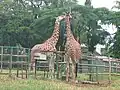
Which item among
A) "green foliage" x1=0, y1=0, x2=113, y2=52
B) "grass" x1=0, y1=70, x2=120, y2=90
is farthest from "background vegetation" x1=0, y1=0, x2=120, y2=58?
"grass" x1=0, y1=70, x2=120, y2=90

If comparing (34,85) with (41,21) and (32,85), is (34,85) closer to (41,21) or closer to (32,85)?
(32,85)

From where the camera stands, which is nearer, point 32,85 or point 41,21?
point 32,85

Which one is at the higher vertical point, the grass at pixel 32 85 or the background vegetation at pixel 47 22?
the background vegetation at pixel 47 22

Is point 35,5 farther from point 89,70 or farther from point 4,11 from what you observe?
point 89,70

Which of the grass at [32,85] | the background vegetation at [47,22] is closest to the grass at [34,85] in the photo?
the grass at [32,85]

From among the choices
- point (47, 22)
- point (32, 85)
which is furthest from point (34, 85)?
point (47, 22)

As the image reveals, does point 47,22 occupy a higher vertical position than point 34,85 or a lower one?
higher

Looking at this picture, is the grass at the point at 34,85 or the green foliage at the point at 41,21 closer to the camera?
the grass at the point at 34,85

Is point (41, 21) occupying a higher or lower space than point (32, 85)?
higher

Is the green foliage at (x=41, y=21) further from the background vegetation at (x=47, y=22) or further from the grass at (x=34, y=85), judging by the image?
the grass at (x=34, y=85)

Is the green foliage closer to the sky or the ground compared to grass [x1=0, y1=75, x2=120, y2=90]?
closer to the sky

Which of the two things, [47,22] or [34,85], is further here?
[47,22]

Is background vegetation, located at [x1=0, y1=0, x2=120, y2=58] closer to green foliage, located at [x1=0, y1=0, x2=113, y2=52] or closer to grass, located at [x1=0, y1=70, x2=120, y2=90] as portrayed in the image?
green foliage, located at [x1=0, y1=0, x2=113, y2=52]

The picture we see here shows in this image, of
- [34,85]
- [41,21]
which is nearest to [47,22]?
[41,21]
